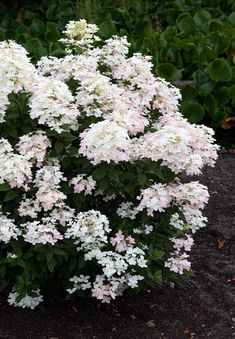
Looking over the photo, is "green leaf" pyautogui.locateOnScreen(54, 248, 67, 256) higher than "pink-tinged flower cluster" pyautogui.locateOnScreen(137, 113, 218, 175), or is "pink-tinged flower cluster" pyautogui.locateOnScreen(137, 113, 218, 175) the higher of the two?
"pink-tinged flower cluster" pyautogui.locateOnScreen(137, 113, 218, 175)

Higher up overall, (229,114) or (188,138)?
(229,114)

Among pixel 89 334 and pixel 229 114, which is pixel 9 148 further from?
pixel 229 114

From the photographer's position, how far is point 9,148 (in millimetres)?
3068

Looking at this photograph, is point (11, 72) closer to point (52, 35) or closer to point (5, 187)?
point (5, 187)

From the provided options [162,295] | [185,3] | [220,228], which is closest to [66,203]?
[162,295]

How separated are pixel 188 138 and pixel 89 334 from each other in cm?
114

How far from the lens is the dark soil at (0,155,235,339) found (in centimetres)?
341

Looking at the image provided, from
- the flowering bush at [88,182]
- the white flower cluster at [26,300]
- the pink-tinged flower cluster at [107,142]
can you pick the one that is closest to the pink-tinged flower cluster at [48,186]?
the flowering bush at [88,182]

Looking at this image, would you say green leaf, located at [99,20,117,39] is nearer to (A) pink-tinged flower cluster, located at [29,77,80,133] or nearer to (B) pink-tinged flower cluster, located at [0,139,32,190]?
(A) pink-tinged flower cluster, located at [29,77,80,133]

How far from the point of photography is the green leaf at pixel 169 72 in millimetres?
6090

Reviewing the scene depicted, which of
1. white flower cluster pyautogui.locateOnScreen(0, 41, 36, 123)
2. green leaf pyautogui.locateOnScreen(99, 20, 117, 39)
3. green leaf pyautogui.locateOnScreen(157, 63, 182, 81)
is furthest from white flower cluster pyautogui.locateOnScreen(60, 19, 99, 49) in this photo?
green leaf pyautogui.locateOnScreen(99, 20, 117, 39)

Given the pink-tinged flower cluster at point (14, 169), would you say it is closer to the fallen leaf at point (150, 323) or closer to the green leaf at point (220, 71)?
the fallen leaf at point (150, 323)

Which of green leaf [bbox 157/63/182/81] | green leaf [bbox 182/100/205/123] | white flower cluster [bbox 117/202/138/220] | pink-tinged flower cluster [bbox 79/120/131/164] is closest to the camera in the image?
pink-tinged flower cluster [bbox 79/120/131/164]

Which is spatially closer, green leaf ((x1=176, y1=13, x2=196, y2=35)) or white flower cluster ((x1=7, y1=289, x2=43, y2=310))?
white flower cluster ((x1=7, y1=289, x2=43, y2=310))
